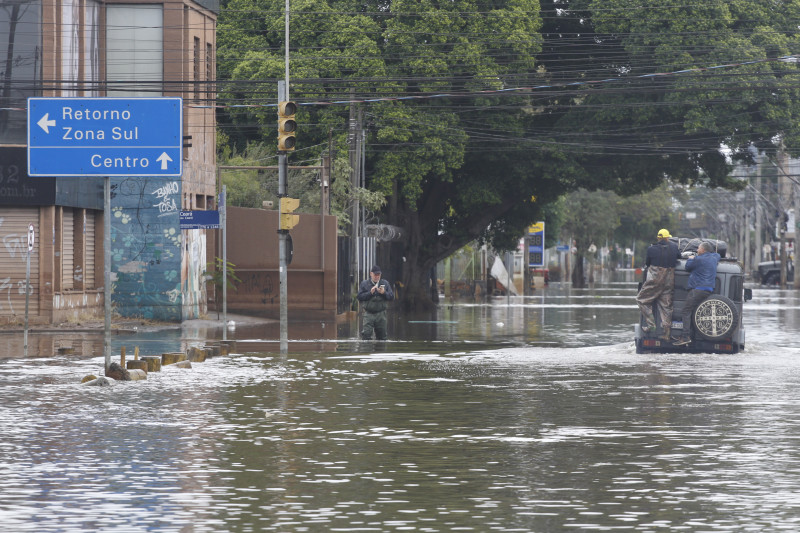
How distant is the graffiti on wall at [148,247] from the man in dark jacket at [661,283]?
15709 mm

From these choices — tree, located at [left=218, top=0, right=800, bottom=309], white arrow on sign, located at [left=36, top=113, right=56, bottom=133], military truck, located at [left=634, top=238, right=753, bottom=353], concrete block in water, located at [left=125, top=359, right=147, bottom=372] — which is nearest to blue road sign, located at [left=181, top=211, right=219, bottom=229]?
white arrow on sign, located at [left=36, top=113, right=56, bottom=133]

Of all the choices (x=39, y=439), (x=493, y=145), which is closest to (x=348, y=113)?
(x=493, y=145)

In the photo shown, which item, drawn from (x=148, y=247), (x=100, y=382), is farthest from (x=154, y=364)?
(x=148, y=247)

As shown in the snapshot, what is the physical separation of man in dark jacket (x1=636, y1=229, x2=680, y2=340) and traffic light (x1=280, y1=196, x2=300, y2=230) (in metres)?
6.46

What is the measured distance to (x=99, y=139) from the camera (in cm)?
2048

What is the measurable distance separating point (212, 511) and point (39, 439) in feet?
14.1

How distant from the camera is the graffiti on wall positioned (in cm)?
3616

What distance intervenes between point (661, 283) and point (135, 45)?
702 inches

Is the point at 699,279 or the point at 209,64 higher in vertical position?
the point at 209,64

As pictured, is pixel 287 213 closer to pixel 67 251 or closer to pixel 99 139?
pixel 99 139

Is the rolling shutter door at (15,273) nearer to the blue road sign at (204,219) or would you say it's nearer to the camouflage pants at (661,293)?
the blue road sign at (204,219)

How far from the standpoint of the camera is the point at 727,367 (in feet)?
70.6

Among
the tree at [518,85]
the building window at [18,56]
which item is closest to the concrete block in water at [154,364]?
the building window at [18,56]

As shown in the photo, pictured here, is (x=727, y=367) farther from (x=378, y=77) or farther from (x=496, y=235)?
(x=496, y=235)
